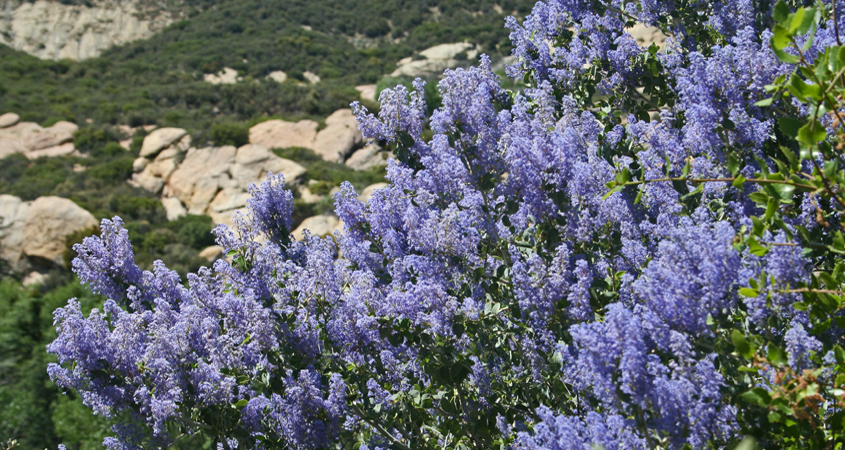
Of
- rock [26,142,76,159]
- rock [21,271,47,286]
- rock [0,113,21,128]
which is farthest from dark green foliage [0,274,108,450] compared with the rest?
rock [0,113,21,128]

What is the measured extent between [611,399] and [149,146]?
36213 mm

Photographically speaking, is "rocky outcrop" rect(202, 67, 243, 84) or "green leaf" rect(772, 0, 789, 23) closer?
"green leaf" rect(772, 0, 789, 23)

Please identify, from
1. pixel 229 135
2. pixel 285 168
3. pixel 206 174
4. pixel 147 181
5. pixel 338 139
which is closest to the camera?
pixel 285 168

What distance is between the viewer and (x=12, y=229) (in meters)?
26.9

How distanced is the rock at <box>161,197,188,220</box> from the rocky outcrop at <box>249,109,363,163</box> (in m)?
5.69

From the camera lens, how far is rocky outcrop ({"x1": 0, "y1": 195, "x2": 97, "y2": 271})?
25750 millimetres

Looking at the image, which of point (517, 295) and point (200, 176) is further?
point (200, 176)

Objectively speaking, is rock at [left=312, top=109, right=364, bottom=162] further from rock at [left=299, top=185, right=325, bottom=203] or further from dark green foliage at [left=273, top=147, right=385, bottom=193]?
rock at [left=299, top=185, right=325, bottom=203]

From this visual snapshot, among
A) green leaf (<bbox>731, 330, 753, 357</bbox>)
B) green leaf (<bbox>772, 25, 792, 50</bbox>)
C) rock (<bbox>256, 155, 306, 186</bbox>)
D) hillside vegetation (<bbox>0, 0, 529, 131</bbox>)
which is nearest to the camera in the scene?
green leaf (<bbox>772, 25, 792, 50</bbox>)

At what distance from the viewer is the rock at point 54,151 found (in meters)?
34.9

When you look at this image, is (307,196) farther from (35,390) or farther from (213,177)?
(35,390)

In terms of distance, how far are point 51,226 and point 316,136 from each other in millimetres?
14153

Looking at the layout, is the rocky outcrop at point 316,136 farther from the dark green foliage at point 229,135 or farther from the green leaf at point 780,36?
the green leaf at point 780,36

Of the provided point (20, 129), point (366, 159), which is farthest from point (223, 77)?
point (366, 159)
